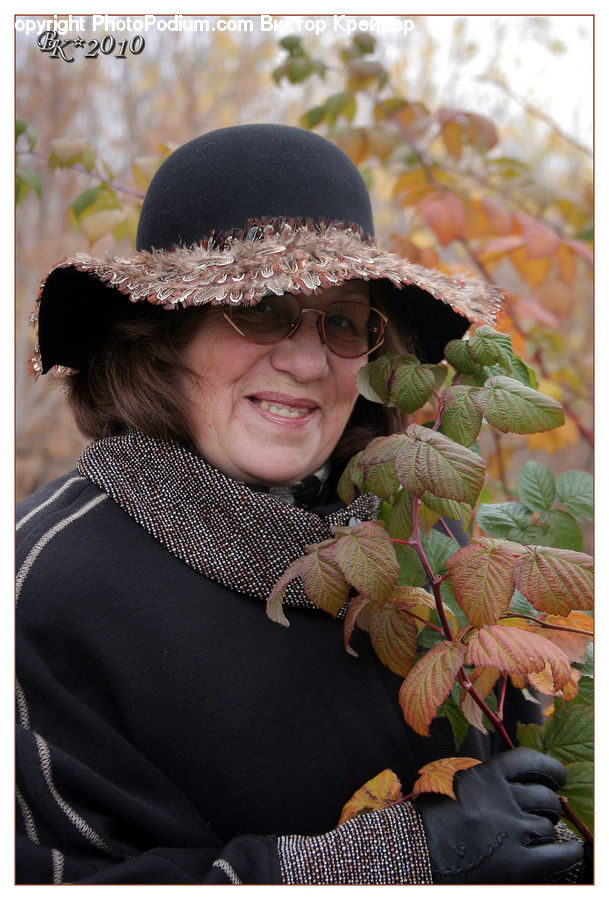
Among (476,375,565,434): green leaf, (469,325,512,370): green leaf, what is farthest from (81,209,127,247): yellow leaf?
(476,375,565,434): green leaf

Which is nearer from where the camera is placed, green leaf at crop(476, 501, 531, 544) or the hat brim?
the hat brim

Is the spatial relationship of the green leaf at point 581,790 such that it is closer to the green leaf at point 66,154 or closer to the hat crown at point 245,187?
the hat crown at point 245,187

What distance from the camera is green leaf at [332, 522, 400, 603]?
1.10 meters

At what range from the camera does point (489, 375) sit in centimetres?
140

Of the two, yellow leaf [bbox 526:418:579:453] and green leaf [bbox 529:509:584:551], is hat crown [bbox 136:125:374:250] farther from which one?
yellow leaf [bbox 526:418:579:453]

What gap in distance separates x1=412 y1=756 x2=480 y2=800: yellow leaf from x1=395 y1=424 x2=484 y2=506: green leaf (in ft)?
1.62

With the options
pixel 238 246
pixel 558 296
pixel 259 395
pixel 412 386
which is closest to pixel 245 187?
pixel 238 246

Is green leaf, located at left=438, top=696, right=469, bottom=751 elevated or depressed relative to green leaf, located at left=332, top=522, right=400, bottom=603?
depressed

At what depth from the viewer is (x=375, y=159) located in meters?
5.02

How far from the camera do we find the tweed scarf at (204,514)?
1.50m

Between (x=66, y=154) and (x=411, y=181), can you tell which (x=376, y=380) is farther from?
(x=411, y=181)

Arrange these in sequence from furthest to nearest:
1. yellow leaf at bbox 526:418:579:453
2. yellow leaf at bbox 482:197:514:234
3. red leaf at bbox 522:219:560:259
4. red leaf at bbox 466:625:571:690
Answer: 1. yellow leaf at bbox 526:418:579:453
2. yellow leaf at bbox 482:197:514:234
3. red leaf at bbox 522:219:560:259
4. red leaf at bbox 466:625:571:690

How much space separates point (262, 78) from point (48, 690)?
207 inches

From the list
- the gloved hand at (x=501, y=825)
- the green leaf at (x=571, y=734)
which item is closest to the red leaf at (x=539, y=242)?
the green leaf at (x=571, y=734)
